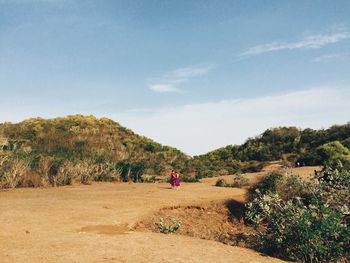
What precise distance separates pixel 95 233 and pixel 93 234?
0.62 ft

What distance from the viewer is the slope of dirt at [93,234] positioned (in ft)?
31.4

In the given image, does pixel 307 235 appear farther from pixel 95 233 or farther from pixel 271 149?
pixel 271 149

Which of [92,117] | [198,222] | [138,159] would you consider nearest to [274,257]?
[198,222]

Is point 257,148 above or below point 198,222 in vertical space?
above

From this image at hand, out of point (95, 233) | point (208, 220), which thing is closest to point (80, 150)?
point (208, 220)

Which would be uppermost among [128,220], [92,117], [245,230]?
[92,117]

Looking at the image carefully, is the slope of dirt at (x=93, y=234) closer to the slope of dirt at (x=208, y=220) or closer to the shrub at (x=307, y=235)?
the slope of dirt at (x=208, y=220)

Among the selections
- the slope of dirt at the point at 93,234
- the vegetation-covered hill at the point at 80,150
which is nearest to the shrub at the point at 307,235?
the slope of dirt at the point at 93,234

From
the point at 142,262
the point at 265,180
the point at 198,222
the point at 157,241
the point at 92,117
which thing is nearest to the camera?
the point at 142,262

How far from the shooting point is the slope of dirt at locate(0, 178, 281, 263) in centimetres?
956

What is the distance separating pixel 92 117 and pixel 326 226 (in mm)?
55064

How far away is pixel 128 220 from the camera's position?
14102 mm

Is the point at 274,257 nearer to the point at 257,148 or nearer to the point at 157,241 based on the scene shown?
the point at 157,241

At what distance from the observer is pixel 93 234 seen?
38.3 feet
